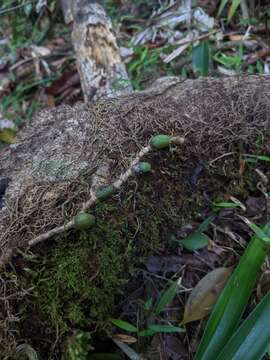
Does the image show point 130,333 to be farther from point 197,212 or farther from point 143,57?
point 143,57

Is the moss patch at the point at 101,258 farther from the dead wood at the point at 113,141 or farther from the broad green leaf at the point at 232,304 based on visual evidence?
the broad green leaf at the point at 232,304

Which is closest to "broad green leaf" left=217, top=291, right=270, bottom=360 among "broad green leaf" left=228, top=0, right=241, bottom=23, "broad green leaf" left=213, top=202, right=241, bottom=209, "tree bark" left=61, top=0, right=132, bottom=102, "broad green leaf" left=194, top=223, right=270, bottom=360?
"broad green leaf" left=194, top=223, right=270, bottom=360

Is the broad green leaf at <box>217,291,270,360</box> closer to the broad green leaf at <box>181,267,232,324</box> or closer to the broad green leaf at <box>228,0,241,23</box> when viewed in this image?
the broad green leaf at <box>181,267,232,324</box>

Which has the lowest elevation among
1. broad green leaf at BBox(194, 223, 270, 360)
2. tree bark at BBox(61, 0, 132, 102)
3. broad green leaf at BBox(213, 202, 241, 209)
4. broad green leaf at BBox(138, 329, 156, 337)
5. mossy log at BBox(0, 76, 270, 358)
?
broad green leaf at BBox(138, 329, 156, 337)

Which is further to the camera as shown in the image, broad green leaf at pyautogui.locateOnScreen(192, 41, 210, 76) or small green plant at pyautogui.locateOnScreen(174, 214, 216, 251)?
broad green leaf at pyautogui.locateOnScreen(192, 41, 210, 76)

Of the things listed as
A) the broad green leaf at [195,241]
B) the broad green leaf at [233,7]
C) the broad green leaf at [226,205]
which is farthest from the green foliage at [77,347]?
the broad green leaf at [233,7]

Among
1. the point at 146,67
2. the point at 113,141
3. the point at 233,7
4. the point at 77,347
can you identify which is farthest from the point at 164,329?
the point at 233,7
